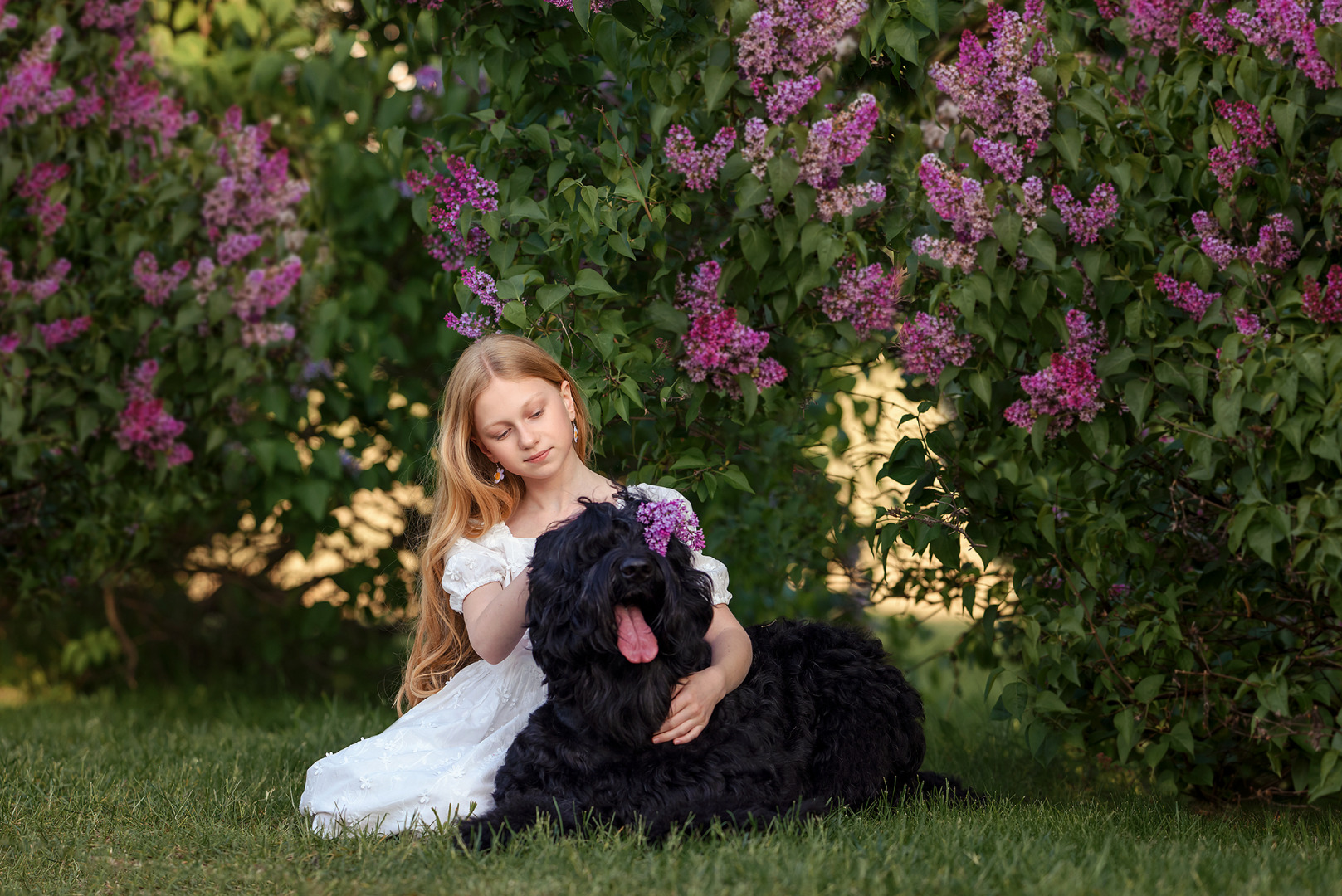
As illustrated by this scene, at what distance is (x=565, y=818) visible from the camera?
2609mm

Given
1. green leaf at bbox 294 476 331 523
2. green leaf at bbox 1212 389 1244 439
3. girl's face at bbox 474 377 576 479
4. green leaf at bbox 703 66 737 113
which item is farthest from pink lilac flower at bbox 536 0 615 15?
green leaf at bbox 294 476 331 523

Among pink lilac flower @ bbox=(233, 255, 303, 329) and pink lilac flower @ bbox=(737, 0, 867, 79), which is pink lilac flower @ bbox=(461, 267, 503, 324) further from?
pink lilac flower @ bbox=(233, 255, 303, 329)

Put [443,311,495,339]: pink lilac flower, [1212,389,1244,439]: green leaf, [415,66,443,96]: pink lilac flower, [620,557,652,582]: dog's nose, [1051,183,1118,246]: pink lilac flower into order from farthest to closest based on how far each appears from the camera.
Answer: [415,66,443,96]: pink lilac flower
[443,311,495,339]: pink lilac flower
[1051,183,1118,246]: pink lilac flower
[1212,389,1244,439]: green leaf
[620,557,652,582]: dog's nose

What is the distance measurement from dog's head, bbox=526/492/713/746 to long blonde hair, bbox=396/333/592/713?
24.0 inches

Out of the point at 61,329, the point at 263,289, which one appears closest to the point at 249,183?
the point at 263,289

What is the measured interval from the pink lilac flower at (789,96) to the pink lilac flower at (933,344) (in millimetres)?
629

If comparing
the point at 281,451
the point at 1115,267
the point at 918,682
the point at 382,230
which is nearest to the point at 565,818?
the point at 1115,267

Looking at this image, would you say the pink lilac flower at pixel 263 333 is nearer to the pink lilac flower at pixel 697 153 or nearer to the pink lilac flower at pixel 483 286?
the pink lilac flower at pixel 483 286

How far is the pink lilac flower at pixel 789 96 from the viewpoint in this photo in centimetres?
298

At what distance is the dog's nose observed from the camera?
7.91ft

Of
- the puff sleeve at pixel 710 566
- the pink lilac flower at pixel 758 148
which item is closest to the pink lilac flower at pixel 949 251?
the pink lilac flower at pixel 758 148

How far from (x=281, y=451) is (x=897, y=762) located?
286 cm

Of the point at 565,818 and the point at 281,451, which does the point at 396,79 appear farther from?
the point at 565,818

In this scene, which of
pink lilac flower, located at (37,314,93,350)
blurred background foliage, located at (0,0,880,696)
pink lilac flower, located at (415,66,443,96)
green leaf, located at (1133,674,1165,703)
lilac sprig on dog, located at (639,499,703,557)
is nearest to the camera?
lilac sprig on dog, located at (639,499,703,557)
